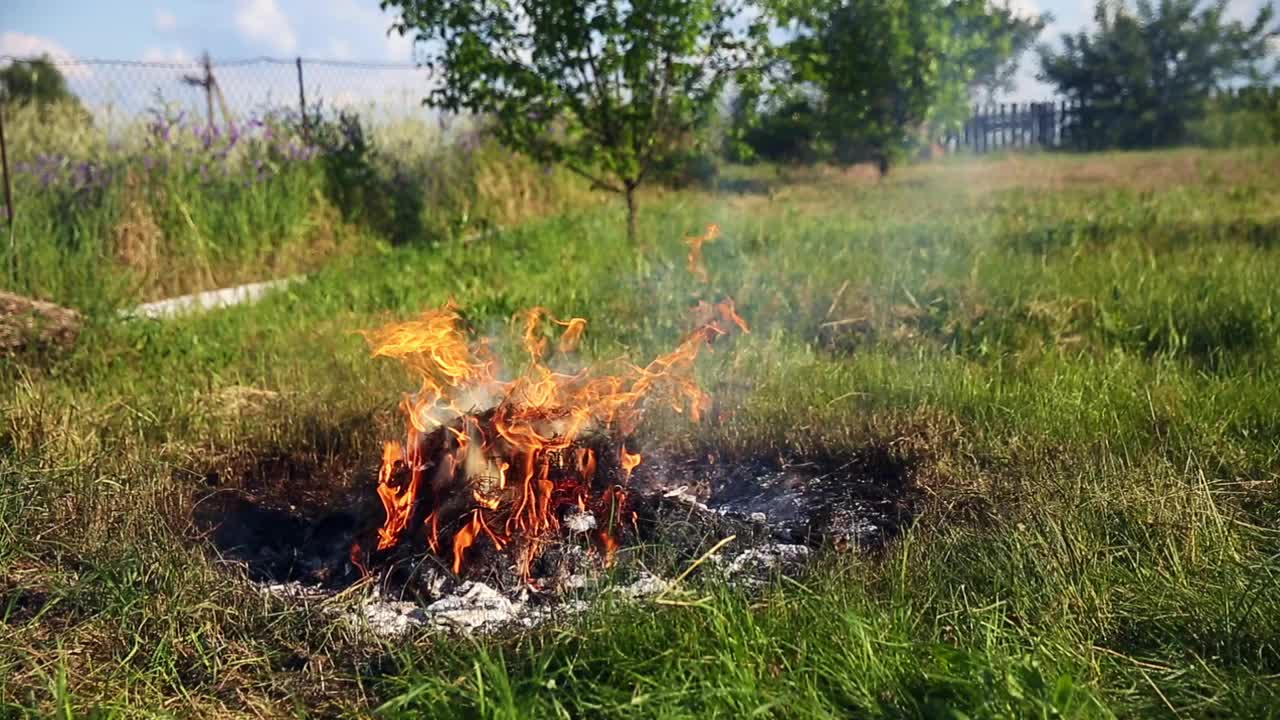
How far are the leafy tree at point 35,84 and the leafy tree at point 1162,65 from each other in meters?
23.9

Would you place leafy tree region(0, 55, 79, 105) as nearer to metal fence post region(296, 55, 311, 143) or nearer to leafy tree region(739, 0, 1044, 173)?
metal fence post region(296, 55, 311, 143)

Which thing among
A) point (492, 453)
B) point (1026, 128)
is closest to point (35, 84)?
point (492, 453)

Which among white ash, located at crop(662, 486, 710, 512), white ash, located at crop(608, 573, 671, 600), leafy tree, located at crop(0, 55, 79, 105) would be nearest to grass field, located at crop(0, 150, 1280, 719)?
white ash, located at crop(608, 573, 671, 600)

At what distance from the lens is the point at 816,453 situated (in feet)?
13.4

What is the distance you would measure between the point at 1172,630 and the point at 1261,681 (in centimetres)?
28

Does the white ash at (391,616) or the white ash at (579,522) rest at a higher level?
the white ash at (579,522)


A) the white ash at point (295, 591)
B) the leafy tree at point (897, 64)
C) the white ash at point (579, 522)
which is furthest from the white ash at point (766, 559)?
the leafy tree at point (897, 64)

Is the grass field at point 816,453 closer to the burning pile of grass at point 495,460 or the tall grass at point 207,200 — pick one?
the burning pile of grass at point 495,460

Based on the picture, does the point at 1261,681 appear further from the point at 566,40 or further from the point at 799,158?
the point at 799,158

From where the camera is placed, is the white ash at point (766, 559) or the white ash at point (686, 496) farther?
the white ash at point (686, 496)

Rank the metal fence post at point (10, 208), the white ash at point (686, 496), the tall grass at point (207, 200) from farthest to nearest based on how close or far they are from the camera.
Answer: the tall grass at point (207, 200), the metal fence post at point (10, 208), the white ash at point (686, 496)

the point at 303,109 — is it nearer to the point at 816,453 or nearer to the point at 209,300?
the point at 209,300

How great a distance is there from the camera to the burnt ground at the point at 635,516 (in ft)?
10.7

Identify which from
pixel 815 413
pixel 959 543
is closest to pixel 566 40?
pixel 815 413
